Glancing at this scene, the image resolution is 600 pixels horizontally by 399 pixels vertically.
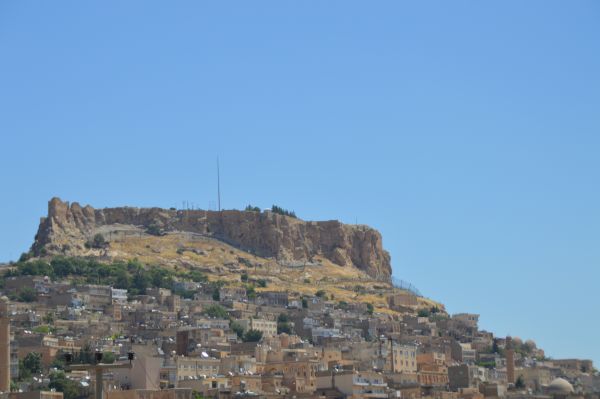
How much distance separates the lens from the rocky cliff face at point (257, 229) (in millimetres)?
156125

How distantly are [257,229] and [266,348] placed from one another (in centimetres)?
6072

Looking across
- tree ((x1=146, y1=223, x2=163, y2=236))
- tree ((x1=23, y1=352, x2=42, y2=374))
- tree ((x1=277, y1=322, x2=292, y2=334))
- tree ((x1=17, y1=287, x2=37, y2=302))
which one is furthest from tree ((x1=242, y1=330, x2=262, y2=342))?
tree ((x1=146, y1=223, x2=163, y2=236))

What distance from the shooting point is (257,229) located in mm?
161500

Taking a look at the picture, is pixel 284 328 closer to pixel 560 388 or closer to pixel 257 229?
pixel 257 229

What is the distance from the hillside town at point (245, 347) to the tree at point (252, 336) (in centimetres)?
25

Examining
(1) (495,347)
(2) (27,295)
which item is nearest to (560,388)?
(1) (495,347)

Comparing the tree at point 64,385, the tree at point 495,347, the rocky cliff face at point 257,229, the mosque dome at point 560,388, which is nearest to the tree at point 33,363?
the tree at point 64,385

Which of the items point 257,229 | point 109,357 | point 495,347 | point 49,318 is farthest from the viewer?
point 257,229

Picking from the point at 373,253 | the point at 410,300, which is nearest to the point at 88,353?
the point at 410,300

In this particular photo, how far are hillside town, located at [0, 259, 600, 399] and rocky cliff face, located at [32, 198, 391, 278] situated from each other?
31.6 ft

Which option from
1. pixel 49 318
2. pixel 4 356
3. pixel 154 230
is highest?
pixel 154 230

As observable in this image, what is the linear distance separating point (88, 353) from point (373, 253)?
7969 centimetres

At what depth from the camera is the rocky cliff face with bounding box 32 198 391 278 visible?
156125 millimetres

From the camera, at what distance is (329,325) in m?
126
